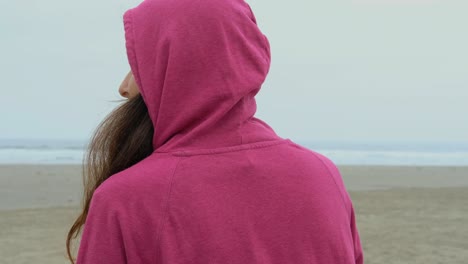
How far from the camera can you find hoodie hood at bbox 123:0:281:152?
4.34 feet

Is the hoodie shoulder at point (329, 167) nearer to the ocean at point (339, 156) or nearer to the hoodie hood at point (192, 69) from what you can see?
the hoodie hood at point (192, 69)

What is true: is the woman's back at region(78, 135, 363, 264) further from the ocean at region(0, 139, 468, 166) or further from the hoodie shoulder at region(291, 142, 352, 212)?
the ocean at region(0, 139, 468, 166)

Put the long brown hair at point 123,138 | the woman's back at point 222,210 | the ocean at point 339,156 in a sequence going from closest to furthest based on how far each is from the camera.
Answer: the woman's back at point 222,210
the long brown hair at point 123,138
the ocean at point 339,156

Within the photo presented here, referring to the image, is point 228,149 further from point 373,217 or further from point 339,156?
point 339,156

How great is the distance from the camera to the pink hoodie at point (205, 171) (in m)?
1.27

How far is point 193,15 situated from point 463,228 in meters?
10.3

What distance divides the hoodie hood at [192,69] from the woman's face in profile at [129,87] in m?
0.09

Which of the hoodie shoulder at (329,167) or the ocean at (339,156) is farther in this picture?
the ocean at (339,156)

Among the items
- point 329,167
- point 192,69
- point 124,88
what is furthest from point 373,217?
point 192,69

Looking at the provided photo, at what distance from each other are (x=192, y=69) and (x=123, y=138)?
24 centimetres

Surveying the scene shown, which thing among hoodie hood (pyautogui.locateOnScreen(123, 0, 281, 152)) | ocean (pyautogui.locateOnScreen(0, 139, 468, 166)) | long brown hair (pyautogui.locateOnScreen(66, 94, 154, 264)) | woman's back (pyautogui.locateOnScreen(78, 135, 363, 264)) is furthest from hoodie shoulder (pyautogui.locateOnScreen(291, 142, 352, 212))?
ocean (pyautogui.locateOnScreen(0, 139, 468, 166))

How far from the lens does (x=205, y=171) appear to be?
132 centimetres

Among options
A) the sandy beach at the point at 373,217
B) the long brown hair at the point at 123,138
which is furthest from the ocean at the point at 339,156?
the long brown hair at the point at 123,138

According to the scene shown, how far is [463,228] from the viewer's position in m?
10.7
